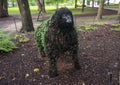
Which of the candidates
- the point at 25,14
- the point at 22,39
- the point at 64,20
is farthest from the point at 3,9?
the point at 64,20

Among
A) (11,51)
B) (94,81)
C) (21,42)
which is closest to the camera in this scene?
(94,81)

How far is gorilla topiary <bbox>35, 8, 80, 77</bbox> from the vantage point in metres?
4.56

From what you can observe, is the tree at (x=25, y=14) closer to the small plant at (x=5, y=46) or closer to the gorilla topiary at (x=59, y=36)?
the small plant at (x=5, y=46)

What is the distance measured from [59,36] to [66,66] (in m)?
1.17

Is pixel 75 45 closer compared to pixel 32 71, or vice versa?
pixel 75 45

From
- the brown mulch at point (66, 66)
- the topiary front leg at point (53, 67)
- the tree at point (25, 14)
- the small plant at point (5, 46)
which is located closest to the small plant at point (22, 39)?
the brown mulch at point (66, 66)

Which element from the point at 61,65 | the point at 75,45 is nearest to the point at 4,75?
the point at 61,65

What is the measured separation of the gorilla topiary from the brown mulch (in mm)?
375

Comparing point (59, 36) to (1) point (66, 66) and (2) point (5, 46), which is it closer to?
(1) point (66, 66)

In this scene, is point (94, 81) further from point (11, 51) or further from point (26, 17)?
point (26, 17)

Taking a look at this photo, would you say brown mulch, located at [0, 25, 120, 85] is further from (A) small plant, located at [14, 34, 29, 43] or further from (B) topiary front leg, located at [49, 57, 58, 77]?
(A) small plant, located at [14, 34, 29, 43]

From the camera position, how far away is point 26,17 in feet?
37.1

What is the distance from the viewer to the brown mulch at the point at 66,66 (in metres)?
5.08

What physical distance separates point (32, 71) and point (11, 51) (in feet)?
6.20
